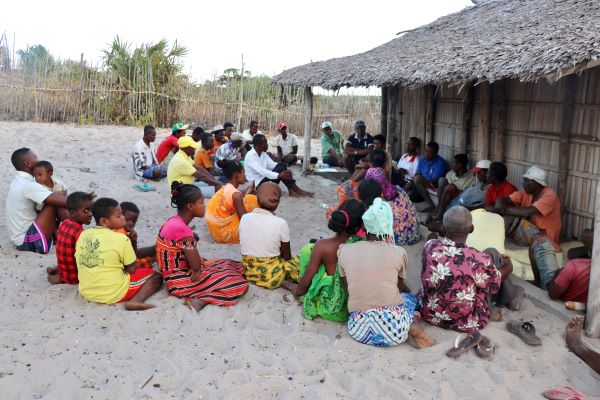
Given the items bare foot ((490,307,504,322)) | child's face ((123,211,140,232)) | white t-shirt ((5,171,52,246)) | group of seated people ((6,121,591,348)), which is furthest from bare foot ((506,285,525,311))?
white t-shirt ((5,171,52,246))

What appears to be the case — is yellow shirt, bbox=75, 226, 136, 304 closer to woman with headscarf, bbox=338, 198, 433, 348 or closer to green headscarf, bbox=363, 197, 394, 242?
woman with headscarf, bbox=338, 198, 433, 348

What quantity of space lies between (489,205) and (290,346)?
3745 millimetres

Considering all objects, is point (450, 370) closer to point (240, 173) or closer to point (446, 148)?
point (240, 173)

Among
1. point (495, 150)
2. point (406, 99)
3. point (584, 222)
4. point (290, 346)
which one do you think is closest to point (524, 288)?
point (584, 222)

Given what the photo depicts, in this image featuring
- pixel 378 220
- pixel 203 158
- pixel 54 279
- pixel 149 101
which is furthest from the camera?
pixel 149 101

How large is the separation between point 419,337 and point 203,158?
6.49 meters

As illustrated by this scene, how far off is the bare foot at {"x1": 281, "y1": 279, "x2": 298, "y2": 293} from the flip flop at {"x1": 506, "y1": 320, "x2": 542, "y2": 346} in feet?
5.77

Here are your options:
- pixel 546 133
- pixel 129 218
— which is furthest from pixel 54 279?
pixel 546 133

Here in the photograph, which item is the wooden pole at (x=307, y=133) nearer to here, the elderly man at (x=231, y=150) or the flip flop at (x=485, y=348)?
the elderly man at (x=231, y=150)

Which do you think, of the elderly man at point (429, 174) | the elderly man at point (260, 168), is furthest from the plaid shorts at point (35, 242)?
the elderly man at point (429, 174)

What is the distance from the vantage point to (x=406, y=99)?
10680mm

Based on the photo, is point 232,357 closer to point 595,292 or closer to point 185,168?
point 595,292

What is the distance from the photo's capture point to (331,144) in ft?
40.4

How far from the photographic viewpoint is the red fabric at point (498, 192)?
6.89 m
